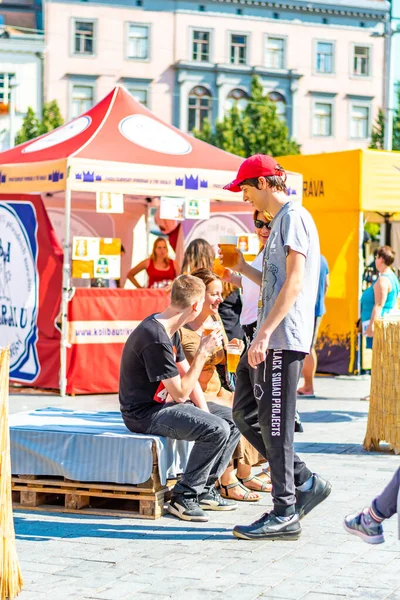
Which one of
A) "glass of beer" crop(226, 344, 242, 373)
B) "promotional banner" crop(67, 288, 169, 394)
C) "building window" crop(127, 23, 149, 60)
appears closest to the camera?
"glass of beer" crop(226, 344, 242, 373)

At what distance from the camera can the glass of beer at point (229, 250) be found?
214 inches

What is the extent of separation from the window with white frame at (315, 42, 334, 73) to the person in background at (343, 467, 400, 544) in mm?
56175

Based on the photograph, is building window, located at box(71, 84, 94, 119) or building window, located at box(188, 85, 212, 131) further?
building window, located at box(188, 85, 212, 131)

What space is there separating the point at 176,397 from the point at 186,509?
0.61m

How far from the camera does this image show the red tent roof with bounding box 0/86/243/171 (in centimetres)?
1151

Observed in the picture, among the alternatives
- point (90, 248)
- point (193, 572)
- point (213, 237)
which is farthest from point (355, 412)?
point (193, 572)

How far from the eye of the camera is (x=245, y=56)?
188 feet

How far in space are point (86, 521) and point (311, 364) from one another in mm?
6002

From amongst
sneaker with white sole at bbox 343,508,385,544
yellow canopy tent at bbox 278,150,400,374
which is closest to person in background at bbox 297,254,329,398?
yellow canopy tent at bbox 278,150,400,374

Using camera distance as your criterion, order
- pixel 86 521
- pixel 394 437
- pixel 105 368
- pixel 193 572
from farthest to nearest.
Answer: pixel 105 368 < pixel 394 437 < pixel 86 521 < pixel 193 572

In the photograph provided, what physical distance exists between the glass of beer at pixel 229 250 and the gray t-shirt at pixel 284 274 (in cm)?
18

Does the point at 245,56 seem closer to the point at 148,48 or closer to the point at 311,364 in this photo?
the point at 148,48

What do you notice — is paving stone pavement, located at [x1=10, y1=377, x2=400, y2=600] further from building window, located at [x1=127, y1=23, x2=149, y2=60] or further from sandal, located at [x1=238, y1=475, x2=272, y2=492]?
building window, located at [x1=127, y1=23, x2=149, y2=60]

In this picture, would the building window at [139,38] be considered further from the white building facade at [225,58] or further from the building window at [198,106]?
the building window at [198,106]
